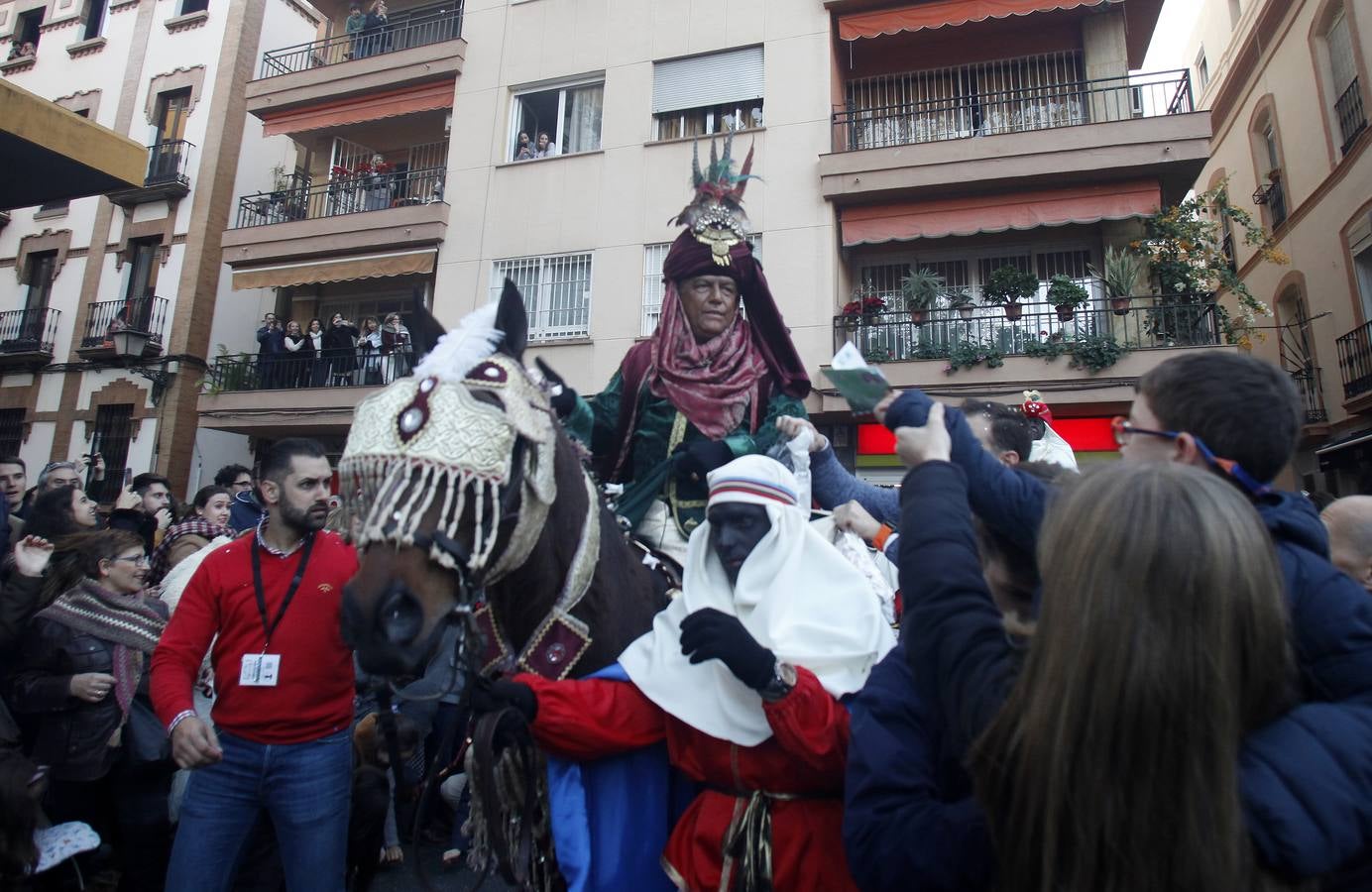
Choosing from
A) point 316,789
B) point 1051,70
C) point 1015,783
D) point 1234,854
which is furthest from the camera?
point 1051,70

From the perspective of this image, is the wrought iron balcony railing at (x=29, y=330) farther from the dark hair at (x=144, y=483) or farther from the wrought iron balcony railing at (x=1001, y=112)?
the wrought iron balcony railing at (x=1001, y=112)

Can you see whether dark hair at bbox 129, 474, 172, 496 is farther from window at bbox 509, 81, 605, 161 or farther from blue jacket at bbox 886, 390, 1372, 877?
window at bbox 509, 81, 605, 161

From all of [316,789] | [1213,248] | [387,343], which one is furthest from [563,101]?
[316,789]

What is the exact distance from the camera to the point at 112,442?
17906 millimetres

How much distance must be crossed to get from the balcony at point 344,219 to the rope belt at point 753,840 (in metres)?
14.5

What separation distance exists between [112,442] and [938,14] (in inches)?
741

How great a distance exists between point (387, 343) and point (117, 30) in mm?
13572

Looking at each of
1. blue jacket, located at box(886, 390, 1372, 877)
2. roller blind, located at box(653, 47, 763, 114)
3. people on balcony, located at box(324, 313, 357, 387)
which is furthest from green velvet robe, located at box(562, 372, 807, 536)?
people on balcony, located at box(324, 313, 357, 387)

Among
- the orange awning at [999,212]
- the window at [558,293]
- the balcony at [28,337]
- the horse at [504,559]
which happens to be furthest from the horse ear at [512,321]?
the balcony at [28,337]

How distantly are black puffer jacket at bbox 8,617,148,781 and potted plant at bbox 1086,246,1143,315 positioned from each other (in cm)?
1216

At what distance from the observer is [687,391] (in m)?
3.54

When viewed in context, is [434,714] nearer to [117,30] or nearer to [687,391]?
[687,391]

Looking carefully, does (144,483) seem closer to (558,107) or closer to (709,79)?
(558,107)

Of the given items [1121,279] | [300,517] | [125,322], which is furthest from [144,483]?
[125,322]
